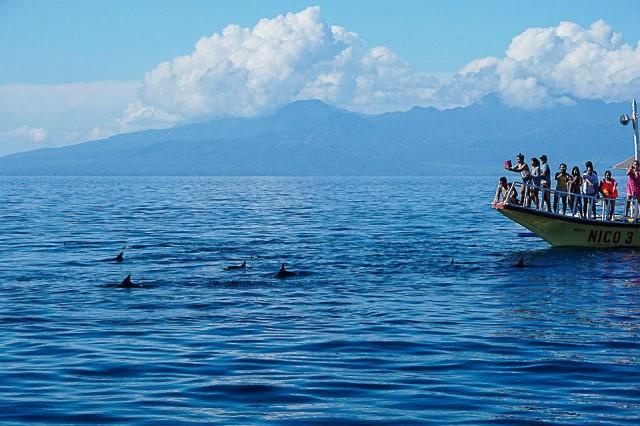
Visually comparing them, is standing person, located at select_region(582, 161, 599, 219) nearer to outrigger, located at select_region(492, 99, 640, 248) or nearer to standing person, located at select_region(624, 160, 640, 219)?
outrigger, located at select_region(492, 99, 640, 248)

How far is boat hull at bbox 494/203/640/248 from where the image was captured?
34.8 metres

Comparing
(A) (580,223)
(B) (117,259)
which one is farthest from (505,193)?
(B) (117,259)

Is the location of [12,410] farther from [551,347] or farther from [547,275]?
[547,275]

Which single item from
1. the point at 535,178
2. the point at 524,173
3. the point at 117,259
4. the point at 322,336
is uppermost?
the point at 524,173

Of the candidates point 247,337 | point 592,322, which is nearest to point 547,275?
point 592,322

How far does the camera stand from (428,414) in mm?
13141

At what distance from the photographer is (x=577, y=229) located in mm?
35250

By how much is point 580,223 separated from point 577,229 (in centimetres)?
31

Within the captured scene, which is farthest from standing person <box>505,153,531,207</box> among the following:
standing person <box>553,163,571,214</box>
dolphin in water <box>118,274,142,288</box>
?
dolphin in water <box>118,274,142,288</box>

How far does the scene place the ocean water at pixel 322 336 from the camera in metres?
13.6

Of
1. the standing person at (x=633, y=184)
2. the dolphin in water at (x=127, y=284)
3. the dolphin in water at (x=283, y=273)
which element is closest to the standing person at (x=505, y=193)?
the standing person at (x=633, y=184)

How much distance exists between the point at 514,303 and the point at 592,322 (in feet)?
9.76

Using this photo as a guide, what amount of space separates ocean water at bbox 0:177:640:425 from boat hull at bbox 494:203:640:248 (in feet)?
2.49

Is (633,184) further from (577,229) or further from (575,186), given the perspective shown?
(577,229)
